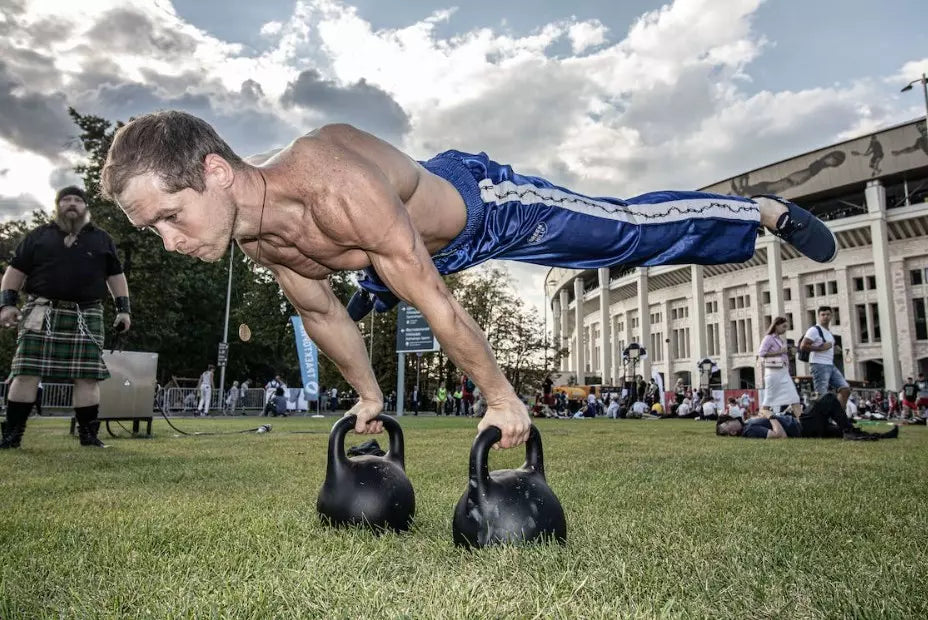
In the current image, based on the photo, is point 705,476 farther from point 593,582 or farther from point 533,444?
point 593,582

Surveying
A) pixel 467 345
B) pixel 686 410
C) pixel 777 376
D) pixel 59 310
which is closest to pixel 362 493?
pixel 467 345

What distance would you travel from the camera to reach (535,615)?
1.46m

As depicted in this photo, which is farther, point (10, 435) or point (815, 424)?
point (815, 424)

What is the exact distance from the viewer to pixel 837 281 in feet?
169

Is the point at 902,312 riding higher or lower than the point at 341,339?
higher

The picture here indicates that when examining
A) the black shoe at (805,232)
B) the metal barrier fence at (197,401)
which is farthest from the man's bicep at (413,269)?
the metal barrier fence at (197,401)

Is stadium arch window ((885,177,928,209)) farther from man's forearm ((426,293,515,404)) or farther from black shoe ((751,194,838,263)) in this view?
man's forearm ((426,293,515,404))

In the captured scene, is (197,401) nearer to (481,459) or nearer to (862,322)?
(481,459)

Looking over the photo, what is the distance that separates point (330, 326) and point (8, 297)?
4837 millimetres

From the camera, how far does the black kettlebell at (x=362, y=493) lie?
2.56 metres

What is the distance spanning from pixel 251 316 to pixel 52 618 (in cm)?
4317

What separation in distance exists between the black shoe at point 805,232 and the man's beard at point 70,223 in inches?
254

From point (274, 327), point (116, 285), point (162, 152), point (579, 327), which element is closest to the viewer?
point (162, 152)

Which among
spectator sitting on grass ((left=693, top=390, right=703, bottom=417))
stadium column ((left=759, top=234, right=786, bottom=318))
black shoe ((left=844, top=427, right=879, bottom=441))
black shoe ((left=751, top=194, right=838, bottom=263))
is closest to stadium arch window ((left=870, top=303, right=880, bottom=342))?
stadium column ((left=759, top=234, right=786, bottom=318))
